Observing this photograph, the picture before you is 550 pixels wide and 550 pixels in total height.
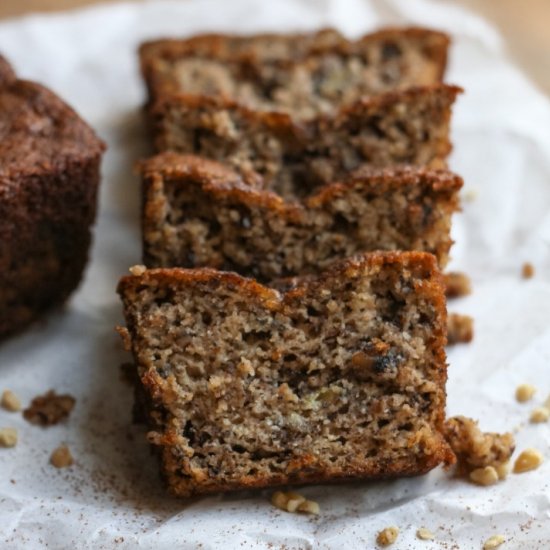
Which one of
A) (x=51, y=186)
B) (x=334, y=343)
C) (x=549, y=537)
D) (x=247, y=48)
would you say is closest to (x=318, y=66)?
(x=247, y=48)

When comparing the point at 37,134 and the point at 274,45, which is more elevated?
the point at 274,45

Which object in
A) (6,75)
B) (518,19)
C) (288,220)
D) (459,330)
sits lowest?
(459,330)

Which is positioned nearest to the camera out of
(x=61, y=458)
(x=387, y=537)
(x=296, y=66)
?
(x=387, y=537)

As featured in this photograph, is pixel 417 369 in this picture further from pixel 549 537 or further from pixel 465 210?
pixel 465 210

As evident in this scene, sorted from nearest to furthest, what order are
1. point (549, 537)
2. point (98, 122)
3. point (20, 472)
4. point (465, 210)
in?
point (549, 537) < point (20, 472) < point (465, 210) < point (98, 122)

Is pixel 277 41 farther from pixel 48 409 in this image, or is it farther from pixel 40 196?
pixel 48 409

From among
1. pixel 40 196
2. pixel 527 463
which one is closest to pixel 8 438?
pixel 40 196

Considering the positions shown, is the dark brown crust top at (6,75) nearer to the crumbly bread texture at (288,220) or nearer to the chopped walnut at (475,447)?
Result: the crumbly bread texture at (288,220)
